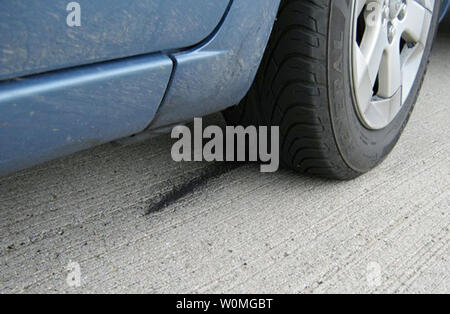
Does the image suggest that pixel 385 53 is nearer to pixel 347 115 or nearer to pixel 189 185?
pixel 347 115

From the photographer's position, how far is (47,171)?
144 centimetres

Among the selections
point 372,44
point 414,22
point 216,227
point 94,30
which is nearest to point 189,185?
point 216,227

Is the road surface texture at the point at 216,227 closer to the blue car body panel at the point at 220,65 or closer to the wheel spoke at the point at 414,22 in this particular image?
the blue car body panel at the point at 220,65

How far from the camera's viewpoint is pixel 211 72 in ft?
3.39

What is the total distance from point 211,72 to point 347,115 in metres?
0.44

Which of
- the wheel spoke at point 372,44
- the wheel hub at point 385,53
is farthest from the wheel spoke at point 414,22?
the wheel spoke at point 372,44

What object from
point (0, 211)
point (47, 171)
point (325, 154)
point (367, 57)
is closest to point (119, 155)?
point (47, 171)

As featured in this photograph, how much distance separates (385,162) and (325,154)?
1.27 feet

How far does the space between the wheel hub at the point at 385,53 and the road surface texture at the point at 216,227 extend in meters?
0.20

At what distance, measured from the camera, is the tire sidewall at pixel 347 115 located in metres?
1.22

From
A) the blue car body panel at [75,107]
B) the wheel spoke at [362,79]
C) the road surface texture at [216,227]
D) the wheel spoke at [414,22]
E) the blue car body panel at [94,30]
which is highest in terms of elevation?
the wheel spoke at [414,22]

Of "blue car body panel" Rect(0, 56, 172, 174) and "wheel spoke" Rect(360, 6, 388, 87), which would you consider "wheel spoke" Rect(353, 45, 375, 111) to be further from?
"blue car body panel" Rect(0, 56, 172, 174)
